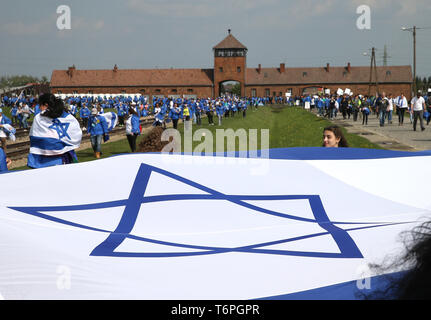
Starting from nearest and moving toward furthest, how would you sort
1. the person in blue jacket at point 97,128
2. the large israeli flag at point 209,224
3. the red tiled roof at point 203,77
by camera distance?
the large israeli flag at point 209,224 → the person in blue jacket at point 97,128 → the red tiled roof at point 203,77

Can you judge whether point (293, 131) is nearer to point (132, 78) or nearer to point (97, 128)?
point (97, 128)

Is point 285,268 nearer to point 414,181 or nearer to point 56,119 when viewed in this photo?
point 414,181

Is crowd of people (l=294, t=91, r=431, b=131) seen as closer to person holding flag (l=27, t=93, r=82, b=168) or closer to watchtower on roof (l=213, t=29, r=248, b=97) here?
person holding flag (l=27, t=93, r=82, b=168)

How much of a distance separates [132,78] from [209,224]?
10813 centimetres

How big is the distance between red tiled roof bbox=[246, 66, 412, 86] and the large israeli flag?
106 meters

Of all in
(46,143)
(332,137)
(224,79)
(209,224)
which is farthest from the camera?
(224,79)

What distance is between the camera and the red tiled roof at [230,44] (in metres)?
108

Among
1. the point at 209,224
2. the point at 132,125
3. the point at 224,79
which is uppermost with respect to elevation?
the point at 224,79

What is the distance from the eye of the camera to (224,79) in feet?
353

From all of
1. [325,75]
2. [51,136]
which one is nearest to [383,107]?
[51,136]

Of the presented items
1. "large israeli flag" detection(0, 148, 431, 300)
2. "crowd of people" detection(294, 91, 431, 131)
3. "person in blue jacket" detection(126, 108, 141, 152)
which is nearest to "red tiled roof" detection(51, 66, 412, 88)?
"crowd of people" detection(294, 91, 431, 131)

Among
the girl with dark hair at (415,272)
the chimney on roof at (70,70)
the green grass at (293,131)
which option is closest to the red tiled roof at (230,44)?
the chimney on roof at (70,70)

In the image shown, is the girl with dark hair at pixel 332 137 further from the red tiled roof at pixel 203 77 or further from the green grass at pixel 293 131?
the red tiled roof at pixel 203 77
